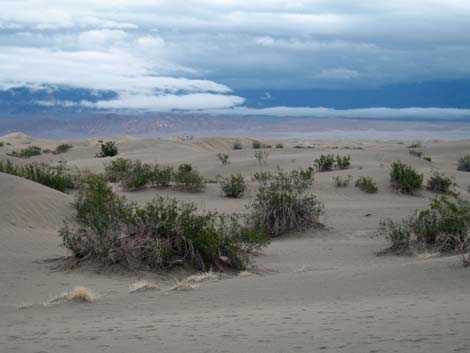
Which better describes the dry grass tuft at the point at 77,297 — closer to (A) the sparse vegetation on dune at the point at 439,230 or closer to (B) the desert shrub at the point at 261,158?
(A) the sparse vegetation on dune at the point at 439,230

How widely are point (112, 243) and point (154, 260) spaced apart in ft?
2.78

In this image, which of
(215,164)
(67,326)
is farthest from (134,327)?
(215,164)

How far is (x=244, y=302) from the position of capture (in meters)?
9.54

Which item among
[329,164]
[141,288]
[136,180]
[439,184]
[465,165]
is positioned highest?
[329,164]

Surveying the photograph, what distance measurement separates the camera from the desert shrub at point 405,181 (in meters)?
29.3

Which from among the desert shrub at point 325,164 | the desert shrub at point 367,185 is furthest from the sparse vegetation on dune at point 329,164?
the desert shrub at point 367,185

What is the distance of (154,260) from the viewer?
43.3 ft

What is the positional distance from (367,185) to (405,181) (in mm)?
1573

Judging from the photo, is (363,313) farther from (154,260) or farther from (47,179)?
(47,179)

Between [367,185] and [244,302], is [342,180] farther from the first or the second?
[244,302]

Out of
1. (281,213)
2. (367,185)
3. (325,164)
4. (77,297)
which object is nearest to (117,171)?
(325,164)

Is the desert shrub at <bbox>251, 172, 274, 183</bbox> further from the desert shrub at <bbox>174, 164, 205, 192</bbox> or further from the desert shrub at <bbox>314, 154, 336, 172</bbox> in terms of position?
the desert shrub at <bbox>314, 154, 336, 172</bbox>

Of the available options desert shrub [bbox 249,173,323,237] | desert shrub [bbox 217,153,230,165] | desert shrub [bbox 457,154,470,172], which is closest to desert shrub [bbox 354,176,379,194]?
desert shrub [bbox 249,173,323,237]

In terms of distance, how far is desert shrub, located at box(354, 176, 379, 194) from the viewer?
97.0ft
